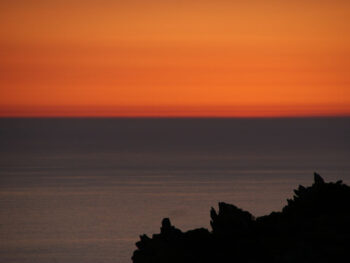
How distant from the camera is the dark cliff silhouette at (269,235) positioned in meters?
19.9

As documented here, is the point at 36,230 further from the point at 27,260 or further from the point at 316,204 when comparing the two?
the point at 316,204

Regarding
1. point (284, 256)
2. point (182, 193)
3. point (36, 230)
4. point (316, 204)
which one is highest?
point (182, 193)

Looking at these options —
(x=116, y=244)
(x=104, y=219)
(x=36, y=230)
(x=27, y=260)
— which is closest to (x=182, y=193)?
(x=104, y=219)

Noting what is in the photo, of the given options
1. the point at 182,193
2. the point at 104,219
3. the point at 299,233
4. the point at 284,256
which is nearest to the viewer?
the point at 284,256

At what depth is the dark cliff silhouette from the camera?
19.9 meters

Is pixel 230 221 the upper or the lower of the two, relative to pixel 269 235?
upper

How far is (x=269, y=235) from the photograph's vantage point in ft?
70.0

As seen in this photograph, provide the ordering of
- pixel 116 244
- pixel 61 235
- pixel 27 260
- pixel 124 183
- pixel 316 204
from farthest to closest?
pixel 124 183, pixel 61 235, pixel 116 244, pixel 27 260, pixel 316 204

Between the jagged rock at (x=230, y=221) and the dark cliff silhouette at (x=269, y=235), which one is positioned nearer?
the dark cliff silhouette at (x=269, y=235)

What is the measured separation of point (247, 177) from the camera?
608 feet

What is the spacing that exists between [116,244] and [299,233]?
78627mm

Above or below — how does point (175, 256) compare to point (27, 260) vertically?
below

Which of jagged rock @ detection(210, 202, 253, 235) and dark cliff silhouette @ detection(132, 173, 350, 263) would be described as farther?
jagged rock @ detection(210, 202, 253, 235)

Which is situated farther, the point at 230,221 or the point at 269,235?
the point at 230,221
